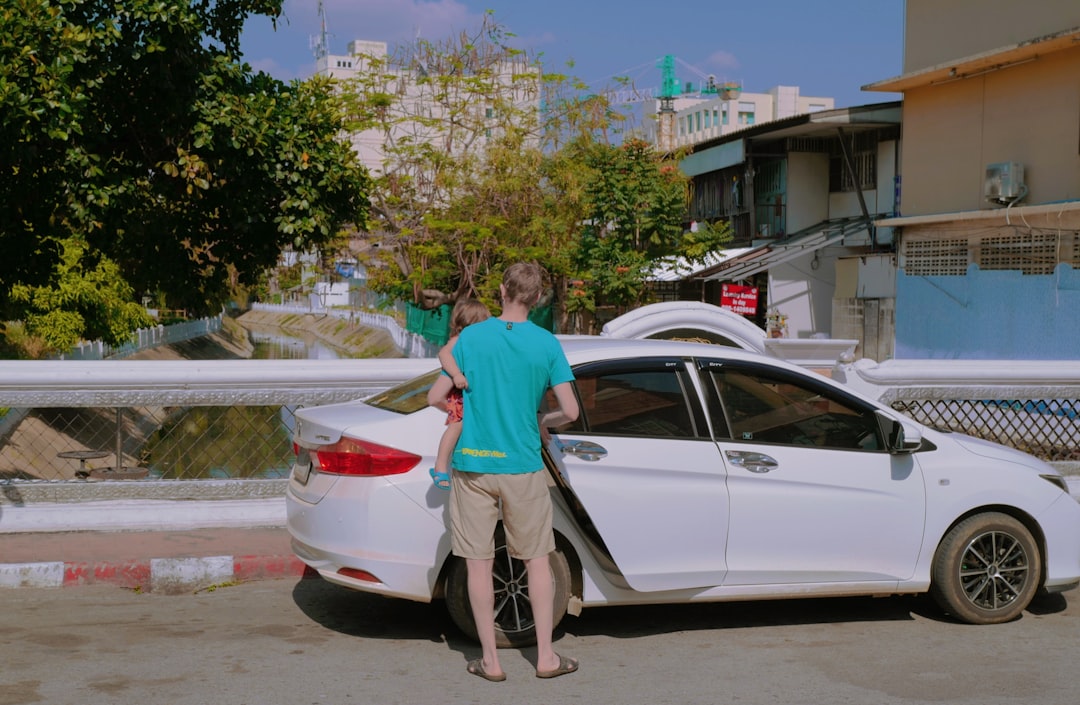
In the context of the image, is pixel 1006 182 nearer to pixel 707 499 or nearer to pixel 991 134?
pixel 991 134

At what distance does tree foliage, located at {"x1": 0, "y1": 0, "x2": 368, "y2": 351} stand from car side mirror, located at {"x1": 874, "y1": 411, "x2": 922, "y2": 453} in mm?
6564

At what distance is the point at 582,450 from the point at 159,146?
24.7ft

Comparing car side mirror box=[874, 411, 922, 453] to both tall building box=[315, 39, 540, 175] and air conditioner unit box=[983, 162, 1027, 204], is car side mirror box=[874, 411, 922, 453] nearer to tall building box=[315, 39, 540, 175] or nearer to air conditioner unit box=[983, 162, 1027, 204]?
air conditioner unit box=[983, 162, 1027, 204]

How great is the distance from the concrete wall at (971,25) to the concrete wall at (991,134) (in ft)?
1.73

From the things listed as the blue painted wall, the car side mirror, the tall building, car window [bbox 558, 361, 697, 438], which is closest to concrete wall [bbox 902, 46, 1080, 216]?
the blue painted wall

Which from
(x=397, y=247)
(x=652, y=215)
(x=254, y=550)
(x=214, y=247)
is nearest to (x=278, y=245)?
(x=214, y=247)

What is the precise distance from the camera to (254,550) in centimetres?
740

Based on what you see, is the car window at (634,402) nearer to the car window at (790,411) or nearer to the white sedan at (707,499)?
the white sedan at (707,499)

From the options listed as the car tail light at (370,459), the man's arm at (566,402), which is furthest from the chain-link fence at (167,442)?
the man's arm at (566,402)

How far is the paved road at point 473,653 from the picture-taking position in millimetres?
4945

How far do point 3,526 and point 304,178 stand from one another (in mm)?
4536

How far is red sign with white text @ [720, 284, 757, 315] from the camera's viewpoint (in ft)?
70.8

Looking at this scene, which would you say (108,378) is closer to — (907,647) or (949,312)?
(907,647)

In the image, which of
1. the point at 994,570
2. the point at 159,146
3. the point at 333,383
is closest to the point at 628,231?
the point at 159,146
